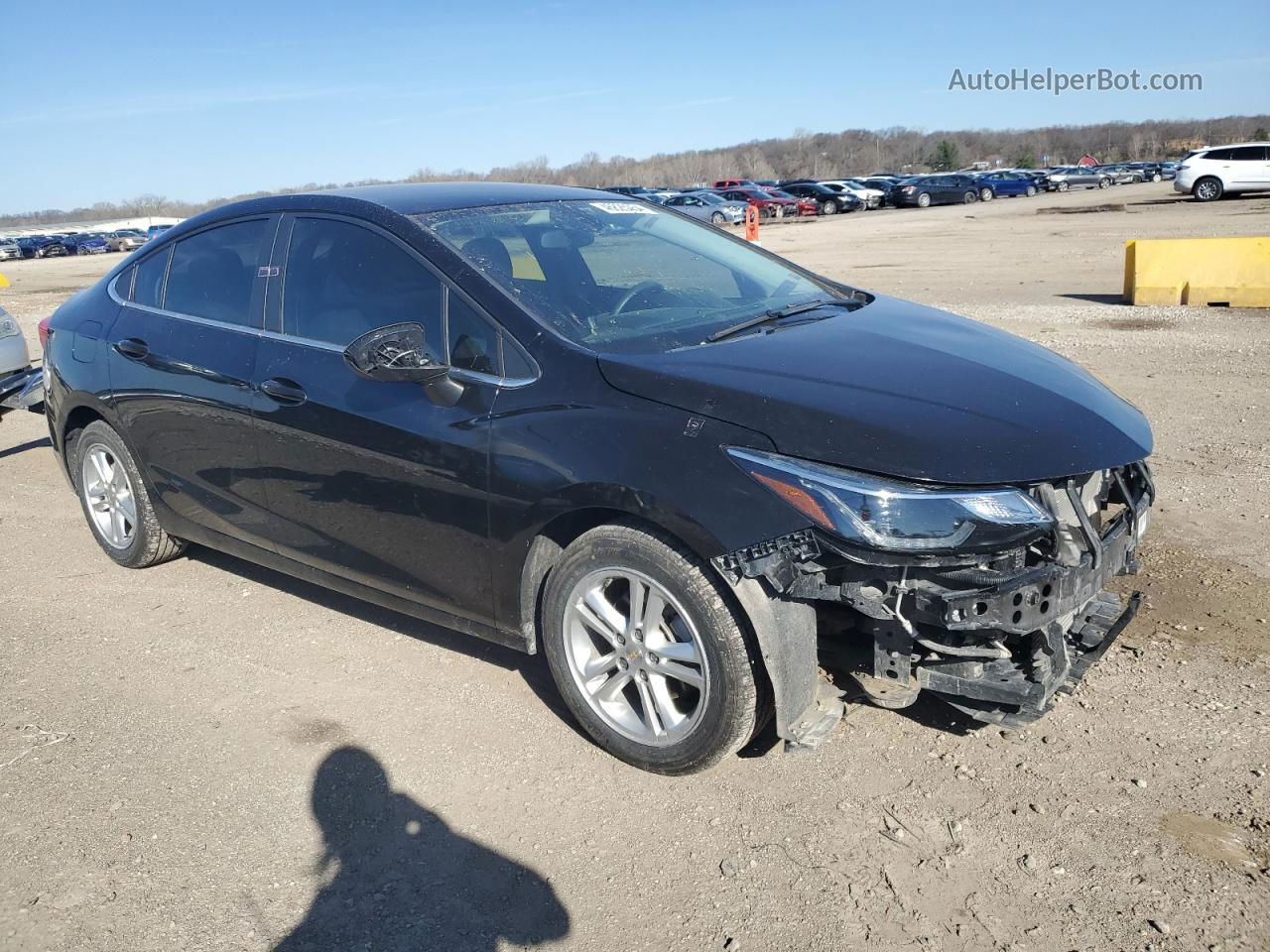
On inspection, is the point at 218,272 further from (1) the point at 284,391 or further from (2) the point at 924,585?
(2) the point at 924,585

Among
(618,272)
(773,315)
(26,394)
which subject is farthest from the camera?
(26,394)

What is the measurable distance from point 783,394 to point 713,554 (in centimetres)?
52

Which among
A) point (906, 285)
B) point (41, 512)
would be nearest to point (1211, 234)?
point (906, 285)

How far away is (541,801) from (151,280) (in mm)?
3285

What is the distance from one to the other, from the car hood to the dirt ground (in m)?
1.02

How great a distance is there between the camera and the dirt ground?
2797 millimetres

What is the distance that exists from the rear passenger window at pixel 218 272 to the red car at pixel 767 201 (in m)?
45.1

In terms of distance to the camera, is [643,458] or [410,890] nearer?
[410,890]

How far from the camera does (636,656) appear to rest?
3.36 meters

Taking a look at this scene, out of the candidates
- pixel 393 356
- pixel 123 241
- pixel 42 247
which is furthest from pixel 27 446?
pixel 123 241

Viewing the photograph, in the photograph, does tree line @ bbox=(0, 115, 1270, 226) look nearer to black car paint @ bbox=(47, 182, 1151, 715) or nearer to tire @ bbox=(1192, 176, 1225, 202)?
tire @ bbox=(1192, 176, 1225, 202)

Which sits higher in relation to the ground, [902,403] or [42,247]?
[42,247]

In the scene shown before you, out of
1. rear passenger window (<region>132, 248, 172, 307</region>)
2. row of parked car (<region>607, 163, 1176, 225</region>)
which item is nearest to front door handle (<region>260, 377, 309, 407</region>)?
rear passenger window (<region>132, 248, 172, 307</region>)

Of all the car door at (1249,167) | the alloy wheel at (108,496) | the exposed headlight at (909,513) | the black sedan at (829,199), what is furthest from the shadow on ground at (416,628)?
the black sedan at (829,199)
